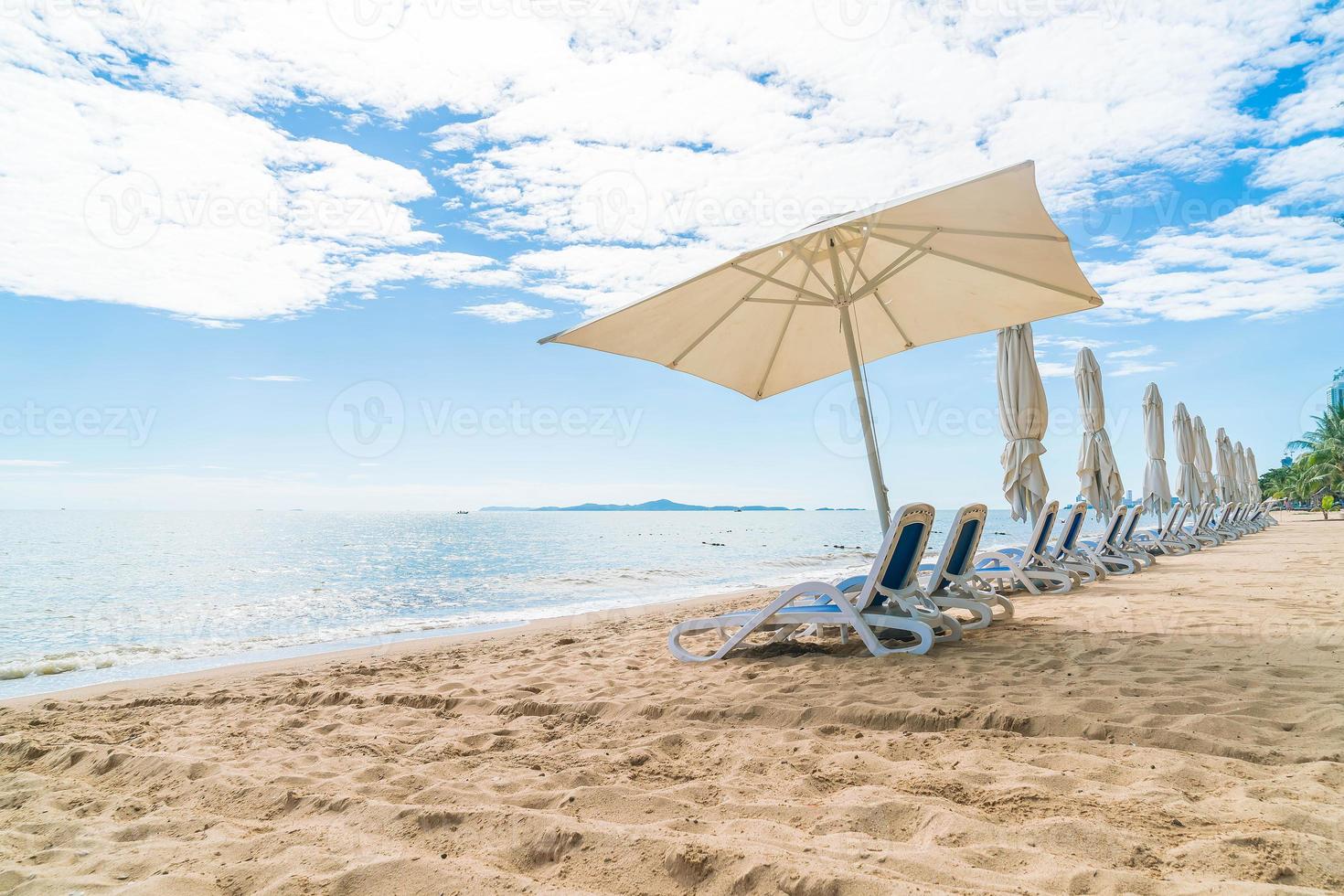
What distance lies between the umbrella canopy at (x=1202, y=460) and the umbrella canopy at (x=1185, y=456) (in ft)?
1.17

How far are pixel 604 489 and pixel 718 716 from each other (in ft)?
143

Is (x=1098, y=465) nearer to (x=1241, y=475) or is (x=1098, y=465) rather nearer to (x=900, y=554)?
(x=900, y=554)

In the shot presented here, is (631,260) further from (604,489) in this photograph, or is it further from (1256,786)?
(604,489)

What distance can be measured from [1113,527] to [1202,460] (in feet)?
41.9

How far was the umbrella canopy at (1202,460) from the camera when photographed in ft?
57.6

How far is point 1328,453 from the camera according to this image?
34875 millimetres

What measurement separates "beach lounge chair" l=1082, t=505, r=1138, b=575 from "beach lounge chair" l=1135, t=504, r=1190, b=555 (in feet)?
9.50

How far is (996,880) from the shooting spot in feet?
5.29

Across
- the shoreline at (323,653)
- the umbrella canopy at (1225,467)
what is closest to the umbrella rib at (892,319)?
the shoreline at (323,653)

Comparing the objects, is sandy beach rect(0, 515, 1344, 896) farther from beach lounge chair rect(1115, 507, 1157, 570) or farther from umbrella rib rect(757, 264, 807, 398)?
beach lounge chair rect(1115, 507, 1157, 570)

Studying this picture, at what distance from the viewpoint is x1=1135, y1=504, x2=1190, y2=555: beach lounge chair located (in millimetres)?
11984

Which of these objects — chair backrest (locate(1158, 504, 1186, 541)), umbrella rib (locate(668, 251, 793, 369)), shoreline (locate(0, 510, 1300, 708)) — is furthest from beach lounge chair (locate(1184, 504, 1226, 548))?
umbrella rib (locate(668, 251, 793, 369))

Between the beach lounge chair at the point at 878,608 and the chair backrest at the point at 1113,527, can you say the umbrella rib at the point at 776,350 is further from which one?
the chair backrest at the point at 1113,527

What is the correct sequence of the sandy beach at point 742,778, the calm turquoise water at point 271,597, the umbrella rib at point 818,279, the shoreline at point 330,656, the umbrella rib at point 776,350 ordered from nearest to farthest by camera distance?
the sandy beach at point 742,778 → the umbrella rib at point 818,279 → the shoreline at point 330,656 → the umbrella rib at point 776,350 → the calm turquoise water at point 271,597
